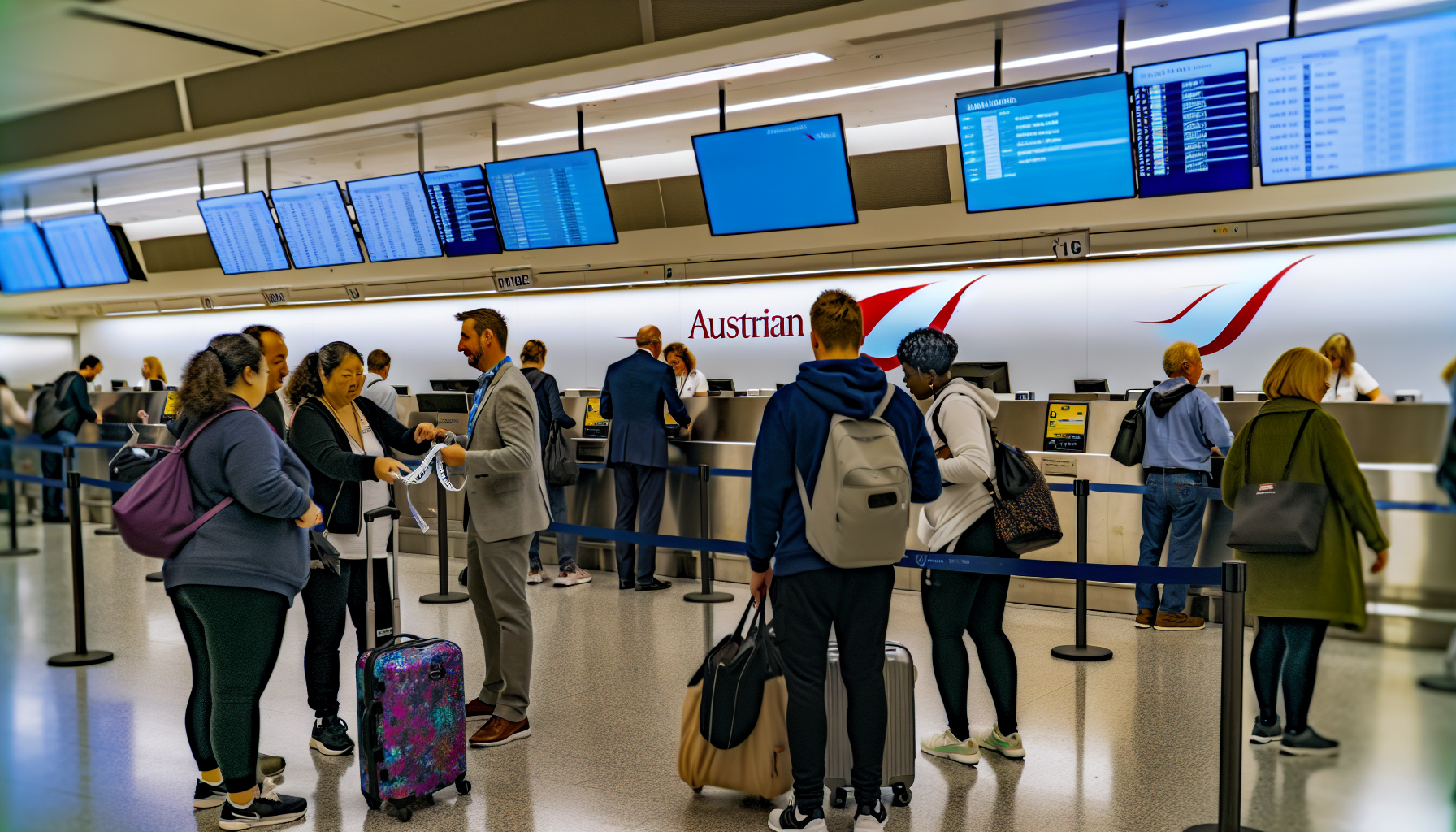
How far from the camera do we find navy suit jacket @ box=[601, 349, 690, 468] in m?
7.38

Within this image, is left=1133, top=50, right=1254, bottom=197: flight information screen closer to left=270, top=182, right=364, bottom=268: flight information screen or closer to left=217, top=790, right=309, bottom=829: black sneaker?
left=217, top=790, right=309, bottom=829: black sneaker

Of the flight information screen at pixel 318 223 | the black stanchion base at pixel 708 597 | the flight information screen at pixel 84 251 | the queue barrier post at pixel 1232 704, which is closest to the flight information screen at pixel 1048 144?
the black stanchion base at pixel 708 597

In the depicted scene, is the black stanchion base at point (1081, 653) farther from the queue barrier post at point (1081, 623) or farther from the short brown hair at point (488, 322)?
the short brown hair at point (488, 322)

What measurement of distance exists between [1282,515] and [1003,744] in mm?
1335

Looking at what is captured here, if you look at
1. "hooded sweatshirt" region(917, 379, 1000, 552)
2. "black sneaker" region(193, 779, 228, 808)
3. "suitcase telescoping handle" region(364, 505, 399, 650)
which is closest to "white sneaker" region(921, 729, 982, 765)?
"hooded sweatshirt" region(917, 379, 1000, 552)

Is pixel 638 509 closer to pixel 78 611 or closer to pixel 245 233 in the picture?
pixel 78 611

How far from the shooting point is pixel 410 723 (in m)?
3.36

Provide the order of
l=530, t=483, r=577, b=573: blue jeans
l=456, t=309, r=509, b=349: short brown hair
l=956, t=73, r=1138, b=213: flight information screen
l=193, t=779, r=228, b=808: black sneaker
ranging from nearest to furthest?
l=193, t=779, r=228, b=808: black sneaker
l=456, t=309, r=509, b=349: short brown hair
l=956, t=73, r=1138, b=213: flight information screen
l=530, t=483, r=577, b=573: blue jeans

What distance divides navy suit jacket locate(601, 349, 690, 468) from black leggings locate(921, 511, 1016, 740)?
3904 mm

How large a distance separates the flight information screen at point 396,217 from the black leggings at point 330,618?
4567 millimetres

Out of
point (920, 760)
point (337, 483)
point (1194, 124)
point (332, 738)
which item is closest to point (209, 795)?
point (332, 738)

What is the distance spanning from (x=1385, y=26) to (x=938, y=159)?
5366mm

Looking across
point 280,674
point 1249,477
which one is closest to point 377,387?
point 280,674

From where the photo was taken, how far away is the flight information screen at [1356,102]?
15.4ft
